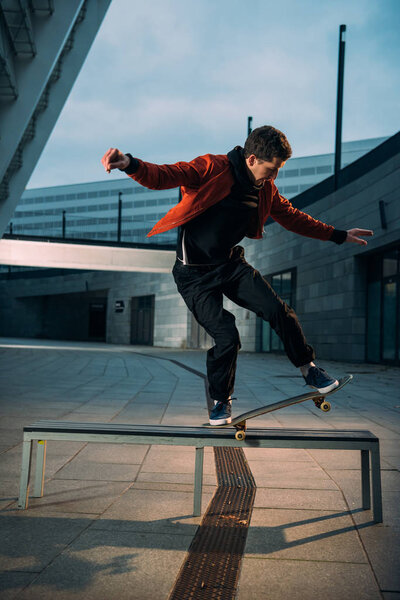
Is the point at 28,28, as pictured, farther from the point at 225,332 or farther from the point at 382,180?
the point at 225,332

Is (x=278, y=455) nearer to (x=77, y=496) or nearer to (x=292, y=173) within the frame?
(x=77, y=496)

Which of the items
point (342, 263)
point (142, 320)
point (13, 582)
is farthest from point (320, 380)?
point (142, 320)

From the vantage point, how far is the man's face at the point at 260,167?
3188 mm

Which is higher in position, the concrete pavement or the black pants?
the black pants

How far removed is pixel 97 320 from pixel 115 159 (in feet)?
147

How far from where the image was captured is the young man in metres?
3.17

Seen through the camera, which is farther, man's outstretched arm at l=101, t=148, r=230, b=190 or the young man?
the young man

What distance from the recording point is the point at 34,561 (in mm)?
2352

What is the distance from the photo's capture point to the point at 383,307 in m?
15.6

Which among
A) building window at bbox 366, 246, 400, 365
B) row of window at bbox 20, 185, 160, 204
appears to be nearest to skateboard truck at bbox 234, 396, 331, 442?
building window at bbox 366, 246, 400, 365

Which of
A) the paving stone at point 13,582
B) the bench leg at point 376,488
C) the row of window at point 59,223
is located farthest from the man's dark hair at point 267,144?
the row of window at point 59,223

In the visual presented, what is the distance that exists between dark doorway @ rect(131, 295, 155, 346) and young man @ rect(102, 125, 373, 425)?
32.1m

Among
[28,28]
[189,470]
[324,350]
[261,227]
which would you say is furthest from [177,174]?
[324,350]

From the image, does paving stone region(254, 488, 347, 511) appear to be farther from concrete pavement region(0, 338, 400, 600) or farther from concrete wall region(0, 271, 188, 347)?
concrete wall region(0, 271, 188, 347)
